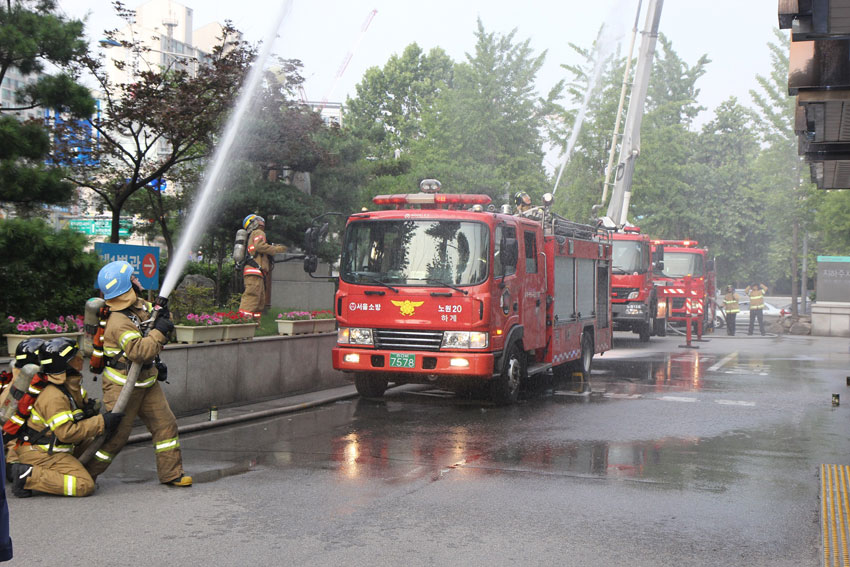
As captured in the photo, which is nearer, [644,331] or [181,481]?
[181,481]

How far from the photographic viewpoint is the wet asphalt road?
574 cm

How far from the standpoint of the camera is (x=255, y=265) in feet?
46.0

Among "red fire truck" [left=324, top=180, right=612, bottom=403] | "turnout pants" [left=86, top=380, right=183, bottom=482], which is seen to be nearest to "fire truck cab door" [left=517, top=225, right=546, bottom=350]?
"red fire truck" [left=324, top=180, right=612, bottom=403]

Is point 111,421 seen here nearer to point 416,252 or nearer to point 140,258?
point 140,258

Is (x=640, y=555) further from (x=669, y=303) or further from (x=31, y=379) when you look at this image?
(x=669, y=303)

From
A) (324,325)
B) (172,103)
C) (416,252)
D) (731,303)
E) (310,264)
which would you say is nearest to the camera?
(416,252)

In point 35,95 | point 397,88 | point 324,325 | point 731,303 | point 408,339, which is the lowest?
point 408,339

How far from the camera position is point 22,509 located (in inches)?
260

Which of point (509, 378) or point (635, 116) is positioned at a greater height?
point (635, 116)

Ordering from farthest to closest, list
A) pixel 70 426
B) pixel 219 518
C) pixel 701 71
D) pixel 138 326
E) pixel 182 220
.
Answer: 1. pixel 701 71
2. pixel 182 220
3. pixel 138 326
4. pixel 70 426
5. pixel 219 518

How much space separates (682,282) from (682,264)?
938 mm

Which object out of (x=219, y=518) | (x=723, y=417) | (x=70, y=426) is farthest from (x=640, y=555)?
(x=723, y=417)

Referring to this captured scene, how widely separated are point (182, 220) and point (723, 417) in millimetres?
13828

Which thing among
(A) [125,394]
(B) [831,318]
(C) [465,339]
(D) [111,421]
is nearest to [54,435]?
(D) [111,421]
